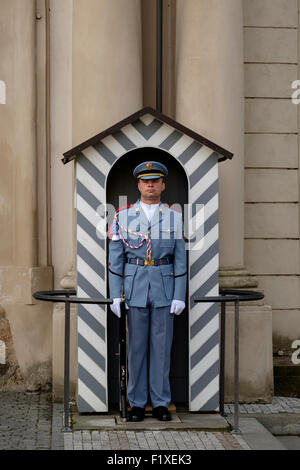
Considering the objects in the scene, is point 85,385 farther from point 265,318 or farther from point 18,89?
point 18,89

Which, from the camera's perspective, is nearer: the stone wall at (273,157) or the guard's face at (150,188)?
the guard's face at (150,188)

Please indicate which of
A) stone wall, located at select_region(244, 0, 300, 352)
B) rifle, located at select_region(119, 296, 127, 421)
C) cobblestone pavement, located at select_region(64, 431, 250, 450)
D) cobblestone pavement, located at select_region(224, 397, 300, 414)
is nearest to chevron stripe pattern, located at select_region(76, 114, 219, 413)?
rifle, located at select_region(119, 296, 127, 421)

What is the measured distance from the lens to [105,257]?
6719mm

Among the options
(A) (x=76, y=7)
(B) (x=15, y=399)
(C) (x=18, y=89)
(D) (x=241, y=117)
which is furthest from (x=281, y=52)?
(B) (x=15, y=399)

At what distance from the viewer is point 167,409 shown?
6551 mm

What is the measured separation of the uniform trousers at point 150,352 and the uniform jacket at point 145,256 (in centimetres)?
8

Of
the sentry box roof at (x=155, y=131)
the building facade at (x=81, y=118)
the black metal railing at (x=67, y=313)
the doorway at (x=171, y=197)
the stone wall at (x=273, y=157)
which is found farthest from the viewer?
the stone wall at (x=273, y=157)

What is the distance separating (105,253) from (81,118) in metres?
1.43

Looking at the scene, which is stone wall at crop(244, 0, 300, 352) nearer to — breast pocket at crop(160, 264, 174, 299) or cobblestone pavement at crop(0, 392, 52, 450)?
breast pocket at crop(160, 264, 174, 299)

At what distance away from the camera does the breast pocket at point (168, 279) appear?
6.52 m

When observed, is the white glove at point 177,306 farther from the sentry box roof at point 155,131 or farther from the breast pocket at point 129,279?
the sentry box roof at point 155,131

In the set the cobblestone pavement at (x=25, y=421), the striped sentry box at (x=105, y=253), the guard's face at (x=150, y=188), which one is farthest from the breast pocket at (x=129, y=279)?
the cobblestone pavement at (x=25, y=421)

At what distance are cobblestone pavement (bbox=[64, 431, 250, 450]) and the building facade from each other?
1.28 metres

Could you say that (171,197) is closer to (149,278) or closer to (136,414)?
(149,278)
